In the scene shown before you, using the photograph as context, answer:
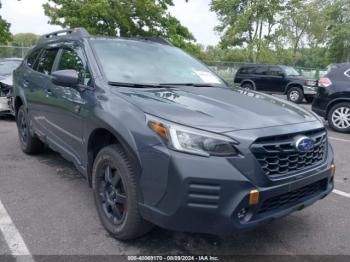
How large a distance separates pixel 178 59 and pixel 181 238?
204cm

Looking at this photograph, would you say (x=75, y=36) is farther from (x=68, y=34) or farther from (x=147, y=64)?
(x=147, y=64)

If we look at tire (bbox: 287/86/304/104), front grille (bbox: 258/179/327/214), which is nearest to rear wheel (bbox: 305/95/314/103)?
tire (bbox: 287/86/304/104)

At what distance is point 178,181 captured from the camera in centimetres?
248

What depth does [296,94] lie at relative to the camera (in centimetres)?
1720

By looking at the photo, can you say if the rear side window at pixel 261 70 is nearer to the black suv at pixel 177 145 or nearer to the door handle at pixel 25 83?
the door handle at pixel 25 83

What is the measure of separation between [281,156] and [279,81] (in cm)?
1626

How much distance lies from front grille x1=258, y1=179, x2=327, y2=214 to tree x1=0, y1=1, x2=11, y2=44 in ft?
75.0

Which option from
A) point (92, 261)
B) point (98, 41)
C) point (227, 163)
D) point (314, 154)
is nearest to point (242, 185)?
point (227, 163)

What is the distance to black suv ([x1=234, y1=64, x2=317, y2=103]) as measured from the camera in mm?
16844

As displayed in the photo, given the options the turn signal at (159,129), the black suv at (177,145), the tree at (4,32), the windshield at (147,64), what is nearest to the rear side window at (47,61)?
the black suv at (177,145)

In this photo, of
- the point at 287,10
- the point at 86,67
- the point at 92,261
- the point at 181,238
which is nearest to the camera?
the point at 92,261

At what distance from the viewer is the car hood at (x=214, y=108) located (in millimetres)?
2682

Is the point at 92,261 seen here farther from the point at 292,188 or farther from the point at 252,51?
the point at 252,51

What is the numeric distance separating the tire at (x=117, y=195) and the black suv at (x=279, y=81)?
591 inches
